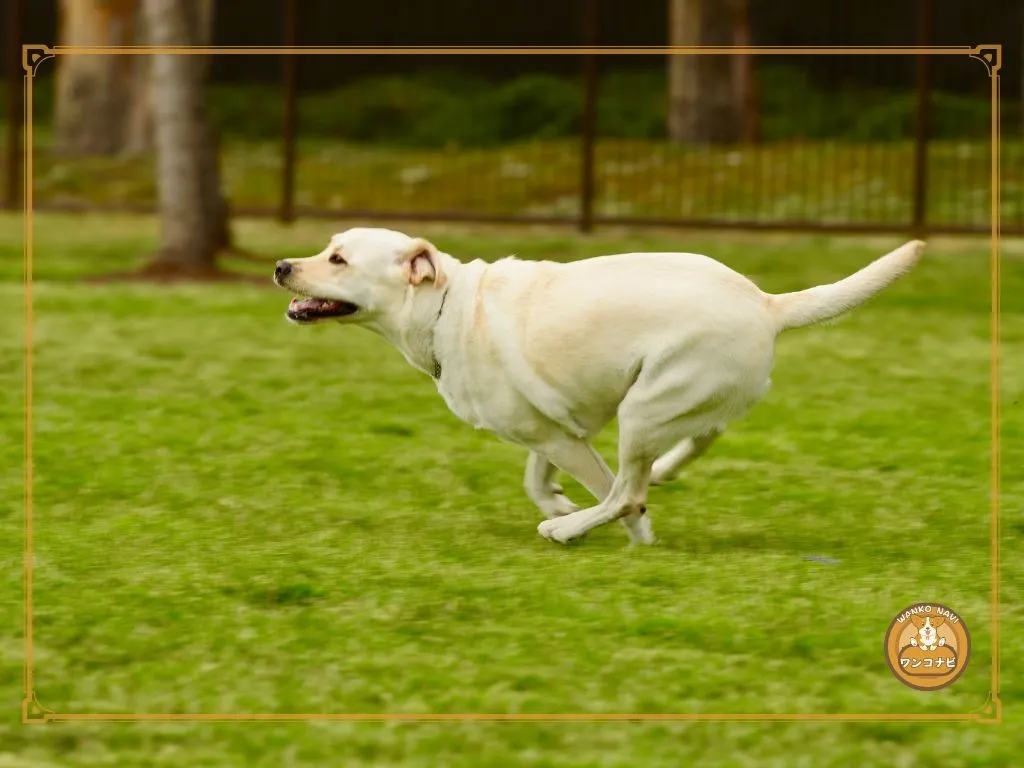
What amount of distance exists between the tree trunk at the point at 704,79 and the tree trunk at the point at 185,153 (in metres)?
6.45

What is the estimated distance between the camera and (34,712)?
14.0 ft

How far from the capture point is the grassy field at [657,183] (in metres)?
16.0

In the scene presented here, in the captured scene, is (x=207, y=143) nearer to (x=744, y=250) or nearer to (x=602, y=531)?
(x=744, y=250)

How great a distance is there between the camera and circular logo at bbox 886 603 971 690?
4.54 m

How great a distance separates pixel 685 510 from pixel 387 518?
40.1 inches

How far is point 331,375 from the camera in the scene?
936 centimetres

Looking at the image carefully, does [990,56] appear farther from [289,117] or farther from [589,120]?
[289,117]

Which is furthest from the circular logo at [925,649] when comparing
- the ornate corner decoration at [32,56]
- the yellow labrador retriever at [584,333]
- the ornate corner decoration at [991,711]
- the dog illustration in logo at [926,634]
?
the ornate corner decoration at [32,56]

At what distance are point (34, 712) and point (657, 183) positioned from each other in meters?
12.6

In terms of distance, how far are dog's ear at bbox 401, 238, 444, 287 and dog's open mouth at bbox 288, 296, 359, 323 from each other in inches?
8.3

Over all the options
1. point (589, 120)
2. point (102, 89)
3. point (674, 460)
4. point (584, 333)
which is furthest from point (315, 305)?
point (102, 89)

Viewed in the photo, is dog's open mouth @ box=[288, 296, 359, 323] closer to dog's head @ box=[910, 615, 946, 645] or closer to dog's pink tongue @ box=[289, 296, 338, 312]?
dog's pink tongue @ box=[289, 296, 338, 312]

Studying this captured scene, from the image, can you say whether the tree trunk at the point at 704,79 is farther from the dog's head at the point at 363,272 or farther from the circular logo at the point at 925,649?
the circular logo at the point at 925,649

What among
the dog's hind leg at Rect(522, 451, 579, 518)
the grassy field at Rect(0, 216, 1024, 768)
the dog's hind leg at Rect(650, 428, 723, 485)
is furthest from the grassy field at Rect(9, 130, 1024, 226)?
the dog's hind leg at Rect(522, 451, 579, 518)
